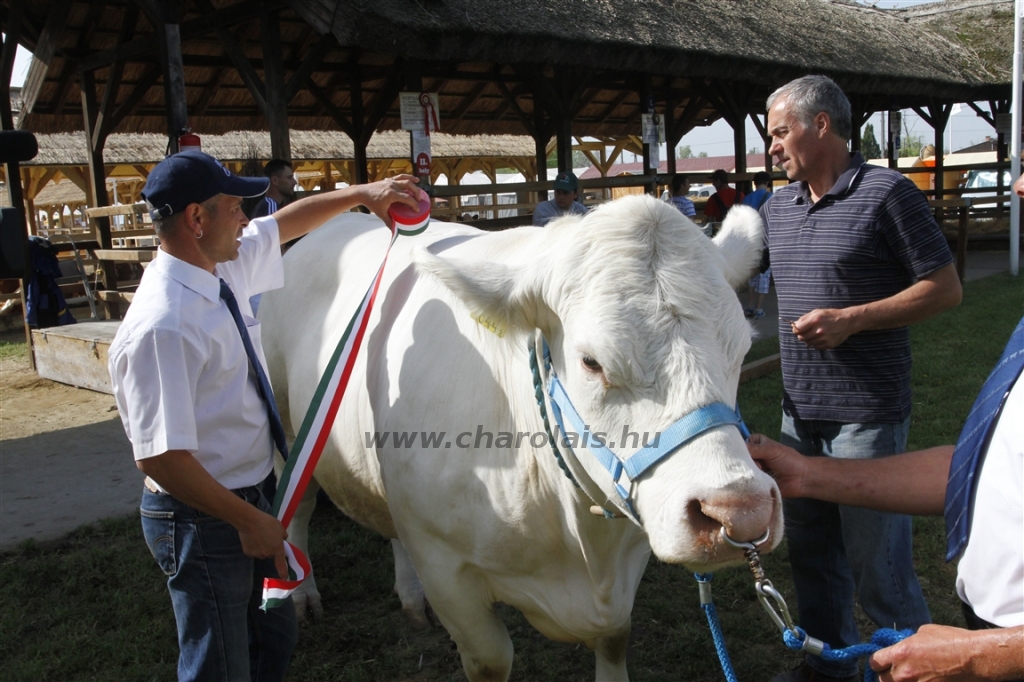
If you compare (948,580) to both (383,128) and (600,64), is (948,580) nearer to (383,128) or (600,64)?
(600,64)

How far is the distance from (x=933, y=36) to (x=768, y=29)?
8.25 metres

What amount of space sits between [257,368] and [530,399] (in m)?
0.73

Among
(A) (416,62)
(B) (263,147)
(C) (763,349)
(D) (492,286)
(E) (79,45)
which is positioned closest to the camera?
(D) (492,286)

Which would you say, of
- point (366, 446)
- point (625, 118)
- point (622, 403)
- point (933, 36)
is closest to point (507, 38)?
point (366, 446)

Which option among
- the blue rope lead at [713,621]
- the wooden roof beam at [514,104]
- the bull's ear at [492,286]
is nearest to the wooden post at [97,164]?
the wooden roof beam at [514,104]

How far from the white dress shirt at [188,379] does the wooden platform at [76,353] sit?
579 centimetres

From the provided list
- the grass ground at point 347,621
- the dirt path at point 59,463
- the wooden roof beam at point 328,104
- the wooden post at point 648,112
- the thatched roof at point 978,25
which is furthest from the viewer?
the thatched roof at point 978,25

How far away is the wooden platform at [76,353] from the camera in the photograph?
734cm

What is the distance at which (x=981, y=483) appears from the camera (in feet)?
4.37

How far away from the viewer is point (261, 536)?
1.91 meters

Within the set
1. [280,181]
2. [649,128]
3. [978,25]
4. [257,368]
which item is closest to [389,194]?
[257,368]

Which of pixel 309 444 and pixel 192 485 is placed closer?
pixel 192 485

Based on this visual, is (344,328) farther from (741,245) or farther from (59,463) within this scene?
(59,463)

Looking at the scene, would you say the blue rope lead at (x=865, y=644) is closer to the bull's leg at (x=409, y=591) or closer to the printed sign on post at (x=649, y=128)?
the bull's leg at (x=409, y=591)
